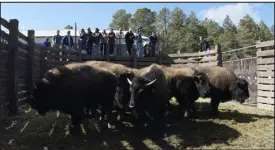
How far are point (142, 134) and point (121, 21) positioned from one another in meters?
80.8

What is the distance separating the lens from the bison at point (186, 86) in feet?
34.9

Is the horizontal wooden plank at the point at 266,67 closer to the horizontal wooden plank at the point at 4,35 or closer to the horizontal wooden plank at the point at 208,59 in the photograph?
the horizontal wooden plank at the point at 208,59

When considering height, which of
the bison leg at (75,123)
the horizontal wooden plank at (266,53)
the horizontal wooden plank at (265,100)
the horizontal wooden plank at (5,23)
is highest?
the horizontal wooden plank at (5,23)

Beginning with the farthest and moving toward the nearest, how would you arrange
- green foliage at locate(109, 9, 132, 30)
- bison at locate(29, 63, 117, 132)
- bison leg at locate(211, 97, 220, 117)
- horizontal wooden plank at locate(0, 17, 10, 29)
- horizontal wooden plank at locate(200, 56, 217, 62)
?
green foliage at locate(109, 9, 132, 30), horizontal wooden plank at locate(200, 56, 217, 62), bison leg at locate(211, 97, 220, 117), horizontal wooden plank at locate(0, 17, 10, 29), bison at locate(29, 63, 117, 132)

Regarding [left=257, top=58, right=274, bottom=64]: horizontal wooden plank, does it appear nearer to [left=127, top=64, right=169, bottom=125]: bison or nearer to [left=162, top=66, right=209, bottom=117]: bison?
[left=162, top=66, right=209, bottom=117]: bison

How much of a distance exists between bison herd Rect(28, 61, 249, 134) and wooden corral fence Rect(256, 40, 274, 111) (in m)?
0.87

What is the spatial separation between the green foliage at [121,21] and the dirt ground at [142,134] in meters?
76.8

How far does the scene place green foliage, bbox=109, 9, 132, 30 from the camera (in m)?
86.6

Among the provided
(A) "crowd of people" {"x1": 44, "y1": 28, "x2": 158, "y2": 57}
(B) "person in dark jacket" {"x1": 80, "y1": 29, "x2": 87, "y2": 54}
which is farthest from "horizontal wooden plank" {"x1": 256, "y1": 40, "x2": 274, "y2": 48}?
(B) "person in dark jacket" {"x1": 80, "y1": 29, "x2": 87, "y2": 54}

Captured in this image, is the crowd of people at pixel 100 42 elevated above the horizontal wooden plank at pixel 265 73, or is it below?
above

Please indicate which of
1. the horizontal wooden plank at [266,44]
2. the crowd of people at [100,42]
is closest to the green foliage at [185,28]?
the crowd of people at [100,42]

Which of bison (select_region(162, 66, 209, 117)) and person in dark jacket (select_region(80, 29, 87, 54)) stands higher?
person in dark jacket (select_region(80, 29, 87, 54))

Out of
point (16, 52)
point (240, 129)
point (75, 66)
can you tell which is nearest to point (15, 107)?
point (16, 52)

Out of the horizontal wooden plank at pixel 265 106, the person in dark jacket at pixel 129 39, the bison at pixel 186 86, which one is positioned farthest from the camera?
the person in dark jacket at pixel 129 39
